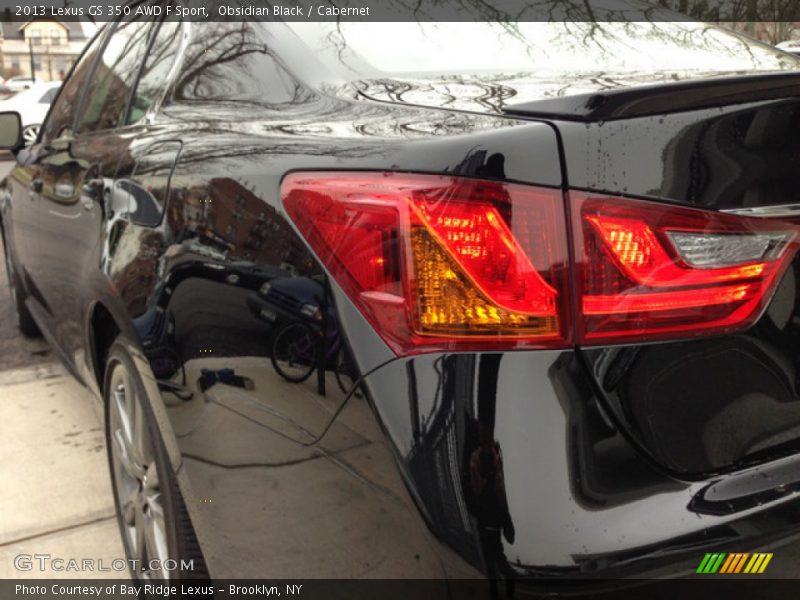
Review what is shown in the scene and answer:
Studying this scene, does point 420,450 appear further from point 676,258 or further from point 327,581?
point 676,258

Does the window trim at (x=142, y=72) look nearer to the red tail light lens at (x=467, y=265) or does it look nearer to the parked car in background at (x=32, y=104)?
the red tail light lens at (x=467, y=265)

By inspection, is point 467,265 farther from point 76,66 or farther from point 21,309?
point 21,309

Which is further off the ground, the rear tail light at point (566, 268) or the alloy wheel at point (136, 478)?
the rear tail light at point (566, 268)

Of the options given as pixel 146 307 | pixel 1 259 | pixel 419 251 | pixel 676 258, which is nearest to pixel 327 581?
pixel 419 251

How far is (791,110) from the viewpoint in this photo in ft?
4.00

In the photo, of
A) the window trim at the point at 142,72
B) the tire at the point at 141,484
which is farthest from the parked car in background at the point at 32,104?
the tire at the point at 141,484

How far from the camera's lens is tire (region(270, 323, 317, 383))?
135 centimetres

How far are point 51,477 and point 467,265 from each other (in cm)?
240

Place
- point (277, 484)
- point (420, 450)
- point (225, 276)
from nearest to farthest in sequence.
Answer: point (420, 450) → point (277, 484) → point (225, 276)

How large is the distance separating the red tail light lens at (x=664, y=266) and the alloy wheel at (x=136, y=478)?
3.79 ft

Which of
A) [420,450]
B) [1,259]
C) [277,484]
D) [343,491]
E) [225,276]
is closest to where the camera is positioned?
[420,450]

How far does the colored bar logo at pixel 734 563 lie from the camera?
113 centimetres

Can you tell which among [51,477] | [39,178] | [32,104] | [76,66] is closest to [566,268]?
[51,477]

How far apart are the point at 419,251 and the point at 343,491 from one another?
0.38m
